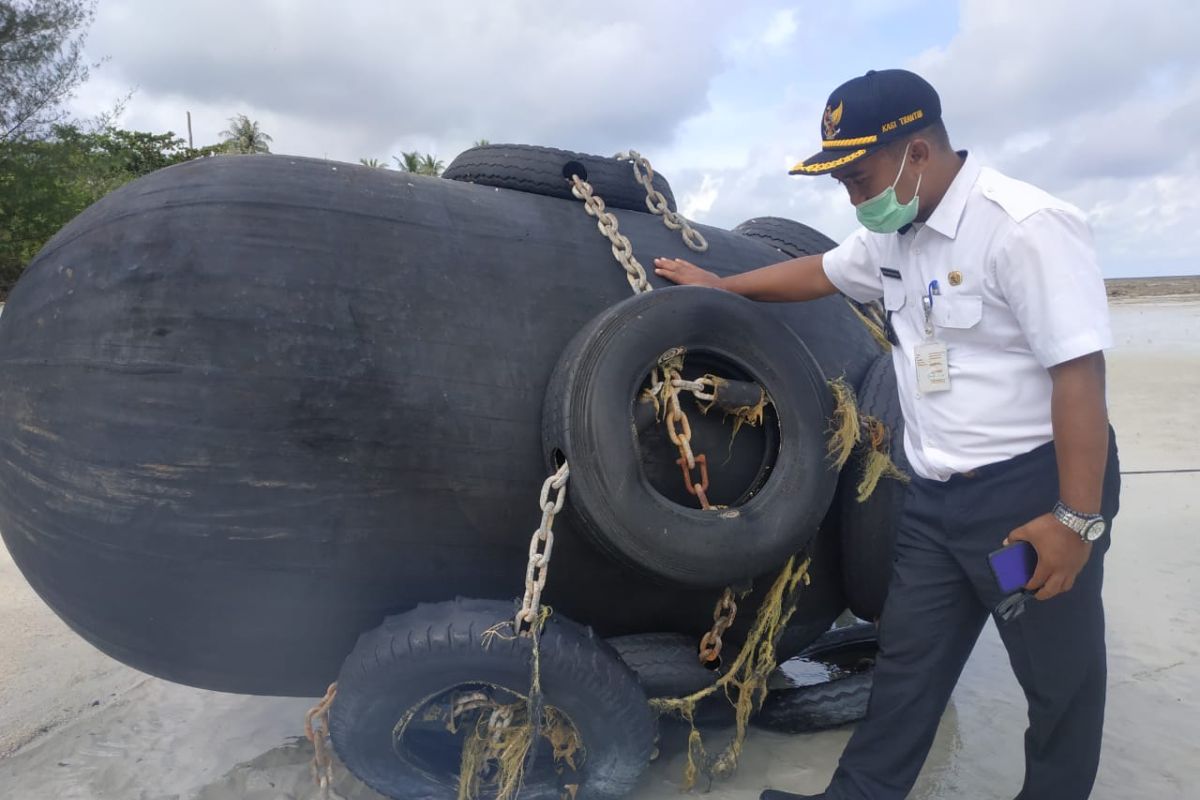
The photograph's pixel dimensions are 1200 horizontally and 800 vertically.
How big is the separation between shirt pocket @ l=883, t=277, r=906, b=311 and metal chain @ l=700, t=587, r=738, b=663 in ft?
2.83

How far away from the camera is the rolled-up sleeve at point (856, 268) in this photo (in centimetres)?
242

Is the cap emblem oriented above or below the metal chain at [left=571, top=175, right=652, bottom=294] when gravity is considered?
above

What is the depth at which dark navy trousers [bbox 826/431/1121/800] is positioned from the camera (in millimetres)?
2059

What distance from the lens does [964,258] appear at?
6.54 ft

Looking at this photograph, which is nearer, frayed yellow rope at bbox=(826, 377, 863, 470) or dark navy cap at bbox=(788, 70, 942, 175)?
dark navy cap at bbox=(788, 70, 942, 175)

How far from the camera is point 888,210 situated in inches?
81.4

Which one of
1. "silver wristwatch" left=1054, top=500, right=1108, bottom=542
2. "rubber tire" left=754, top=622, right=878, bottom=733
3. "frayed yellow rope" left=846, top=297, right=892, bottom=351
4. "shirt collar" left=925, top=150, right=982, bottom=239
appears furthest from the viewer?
"frayed yellow rope" left=846, top=297, right=892, bottom=351

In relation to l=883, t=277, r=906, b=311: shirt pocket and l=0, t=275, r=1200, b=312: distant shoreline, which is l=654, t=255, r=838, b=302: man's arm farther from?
l=0, t=275, r=1200, b=312: distant shoreline

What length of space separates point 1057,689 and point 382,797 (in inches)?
72.6

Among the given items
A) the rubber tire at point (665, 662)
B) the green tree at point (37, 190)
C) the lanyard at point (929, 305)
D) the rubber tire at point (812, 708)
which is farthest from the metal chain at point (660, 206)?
the green tree at point (37, 190)

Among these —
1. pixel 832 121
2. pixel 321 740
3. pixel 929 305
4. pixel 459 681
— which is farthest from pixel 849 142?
pixel 321 740

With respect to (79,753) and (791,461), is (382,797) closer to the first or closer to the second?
(79,753)

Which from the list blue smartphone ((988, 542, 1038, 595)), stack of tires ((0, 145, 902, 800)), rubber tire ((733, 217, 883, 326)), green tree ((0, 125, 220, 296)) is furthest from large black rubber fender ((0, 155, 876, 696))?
green tree ((0, 125, 220, 296))

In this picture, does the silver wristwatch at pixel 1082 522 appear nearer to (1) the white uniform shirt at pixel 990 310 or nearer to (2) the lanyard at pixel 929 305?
(1) the white uniform shirt at pixel 990 310
